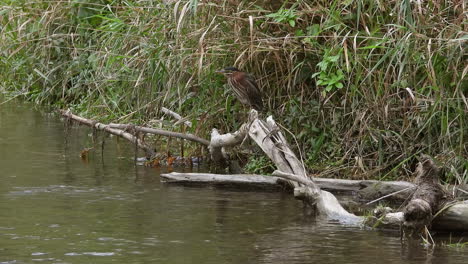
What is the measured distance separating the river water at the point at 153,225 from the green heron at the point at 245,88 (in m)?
0.78

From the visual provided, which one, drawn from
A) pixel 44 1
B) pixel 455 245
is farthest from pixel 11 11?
pixel 455 245

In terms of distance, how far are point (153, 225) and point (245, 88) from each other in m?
1.79

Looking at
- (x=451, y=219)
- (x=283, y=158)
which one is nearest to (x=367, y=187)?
(x=283, y=158)

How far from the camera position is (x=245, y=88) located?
7914 mm

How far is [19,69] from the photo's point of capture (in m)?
13.8

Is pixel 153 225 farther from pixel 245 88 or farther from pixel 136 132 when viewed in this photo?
pixel 136 132

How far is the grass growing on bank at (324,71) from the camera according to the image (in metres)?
7.36

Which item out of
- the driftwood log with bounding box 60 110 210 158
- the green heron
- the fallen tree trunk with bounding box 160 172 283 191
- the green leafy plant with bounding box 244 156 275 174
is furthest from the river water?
the green heron

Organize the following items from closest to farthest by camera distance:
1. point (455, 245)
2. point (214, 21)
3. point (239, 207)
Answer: point (455, 245) → point (239, 207) → point (214, 21)

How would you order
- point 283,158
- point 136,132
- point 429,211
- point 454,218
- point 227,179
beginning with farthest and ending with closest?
point 136,132
point 227,179
point 283,158
point 454,218
point 429,211

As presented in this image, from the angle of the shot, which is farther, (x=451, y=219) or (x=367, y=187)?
(x=367, y=187)

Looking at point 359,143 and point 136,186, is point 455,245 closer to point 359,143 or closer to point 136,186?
point 359,143

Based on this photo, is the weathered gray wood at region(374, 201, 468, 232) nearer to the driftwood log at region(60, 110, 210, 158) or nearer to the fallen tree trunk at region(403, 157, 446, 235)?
the fallen tree trunk at region(403, 157, 446, 235)

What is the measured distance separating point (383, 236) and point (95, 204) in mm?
2232
